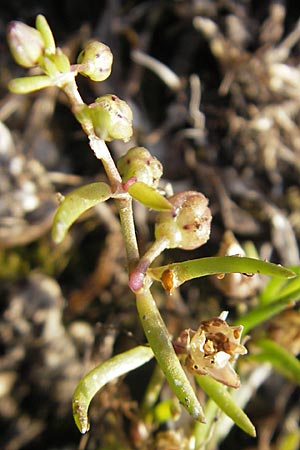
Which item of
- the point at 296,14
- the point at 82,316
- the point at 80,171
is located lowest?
the point at 82,316

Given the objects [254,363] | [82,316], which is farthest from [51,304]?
[254,363]

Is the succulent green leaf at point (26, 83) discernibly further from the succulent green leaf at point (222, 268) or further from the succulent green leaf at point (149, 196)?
the succulent green leaf at point (222, 268)

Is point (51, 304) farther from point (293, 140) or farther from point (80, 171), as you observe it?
point (293, 140)

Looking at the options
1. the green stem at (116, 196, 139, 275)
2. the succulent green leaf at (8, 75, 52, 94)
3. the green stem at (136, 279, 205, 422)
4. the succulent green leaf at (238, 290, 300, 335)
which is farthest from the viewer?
the succulent green leaf at (238, 290, 300, 335)

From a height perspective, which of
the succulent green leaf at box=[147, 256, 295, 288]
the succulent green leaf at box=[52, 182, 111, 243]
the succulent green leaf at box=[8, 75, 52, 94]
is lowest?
the succulent green leaf at box=[147, 256, 295, 288]

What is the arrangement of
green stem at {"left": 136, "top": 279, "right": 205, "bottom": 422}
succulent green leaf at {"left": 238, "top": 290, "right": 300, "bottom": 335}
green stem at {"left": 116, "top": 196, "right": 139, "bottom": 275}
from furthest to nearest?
1. succulent green leaf at {"left": 238, "top": 290, "right": 300, "bottom": 335}
2. green stem at {"left": 116, "top": 196, "right": 139, "bottom": 275}
3. green stem at {"left": 136, "top": 279, "right": 205, "bottom": 422}

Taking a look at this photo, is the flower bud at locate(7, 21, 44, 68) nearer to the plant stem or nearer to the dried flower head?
the plant stem

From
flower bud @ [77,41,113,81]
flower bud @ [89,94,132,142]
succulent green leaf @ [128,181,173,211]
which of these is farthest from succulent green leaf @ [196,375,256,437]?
flower bud @ [77,41,113,81]
